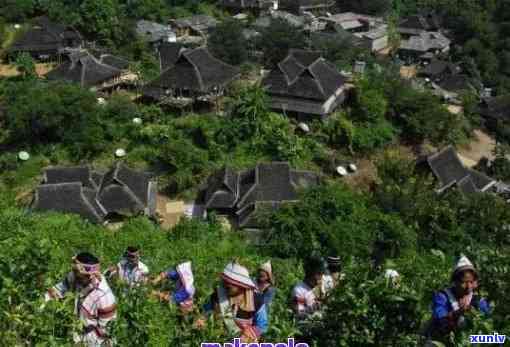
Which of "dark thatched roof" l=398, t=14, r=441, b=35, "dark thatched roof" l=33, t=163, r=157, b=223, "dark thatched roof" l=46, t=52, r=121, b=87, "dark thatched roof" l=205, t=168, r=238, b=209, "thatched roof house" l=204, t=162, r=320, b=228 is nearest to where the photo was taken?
"dark thatched roof" l=33, t=163, r=157, b=223

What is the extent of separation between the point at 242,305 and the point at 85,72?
25.9 metres

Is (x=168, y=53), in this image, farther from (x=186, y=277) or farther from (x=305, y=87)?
(x=186, y=277)

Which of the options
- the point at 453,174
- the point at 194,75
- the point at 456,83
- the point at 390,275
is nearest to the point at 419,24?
the point at 456,83

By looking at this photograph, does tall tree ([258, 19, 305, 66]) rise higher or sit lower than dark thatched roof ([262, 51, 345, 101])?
lower

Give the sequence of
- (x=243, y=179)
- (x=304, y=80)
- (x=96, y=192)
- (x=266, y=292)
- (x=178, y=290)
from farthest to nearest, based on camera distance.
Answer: (x=304, y=80)
(x=243, y=179)
(x=96, y=192)
(x=178, y=290)
(x=266, y=292)

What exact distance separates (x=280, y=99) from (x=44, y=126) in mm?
11708

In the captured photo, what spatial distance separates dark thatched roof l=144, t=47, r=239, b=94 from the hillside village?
14 cm

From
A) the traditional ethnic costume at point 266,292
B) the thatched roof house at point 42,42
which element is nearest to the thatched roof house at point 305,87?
the thatched roof house at point 42,42

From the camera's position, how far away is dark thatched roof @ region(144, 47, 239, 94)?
26.3 meters

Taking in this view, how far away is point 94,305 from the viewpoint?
5578 mm

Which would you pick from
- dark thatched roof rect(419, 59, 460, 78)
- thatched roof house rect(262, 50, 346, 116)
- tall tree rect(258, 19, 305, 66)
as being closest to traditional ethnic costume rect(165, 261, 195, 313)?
thatched roof house rect(262, 50, 346, 116)

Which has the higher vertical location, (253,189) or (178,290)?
(178,290)

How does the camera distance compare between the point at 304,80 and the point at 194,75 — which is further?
the point at 304,80

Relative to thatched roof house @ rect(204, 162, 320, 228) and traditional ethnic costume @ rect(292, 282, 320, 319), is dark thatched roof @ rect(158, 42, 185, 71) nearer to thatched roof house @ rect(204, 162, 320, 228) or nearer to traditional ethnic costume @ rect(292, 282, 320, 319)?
thatched roof house @ rect(204, 162, 320, 228)
